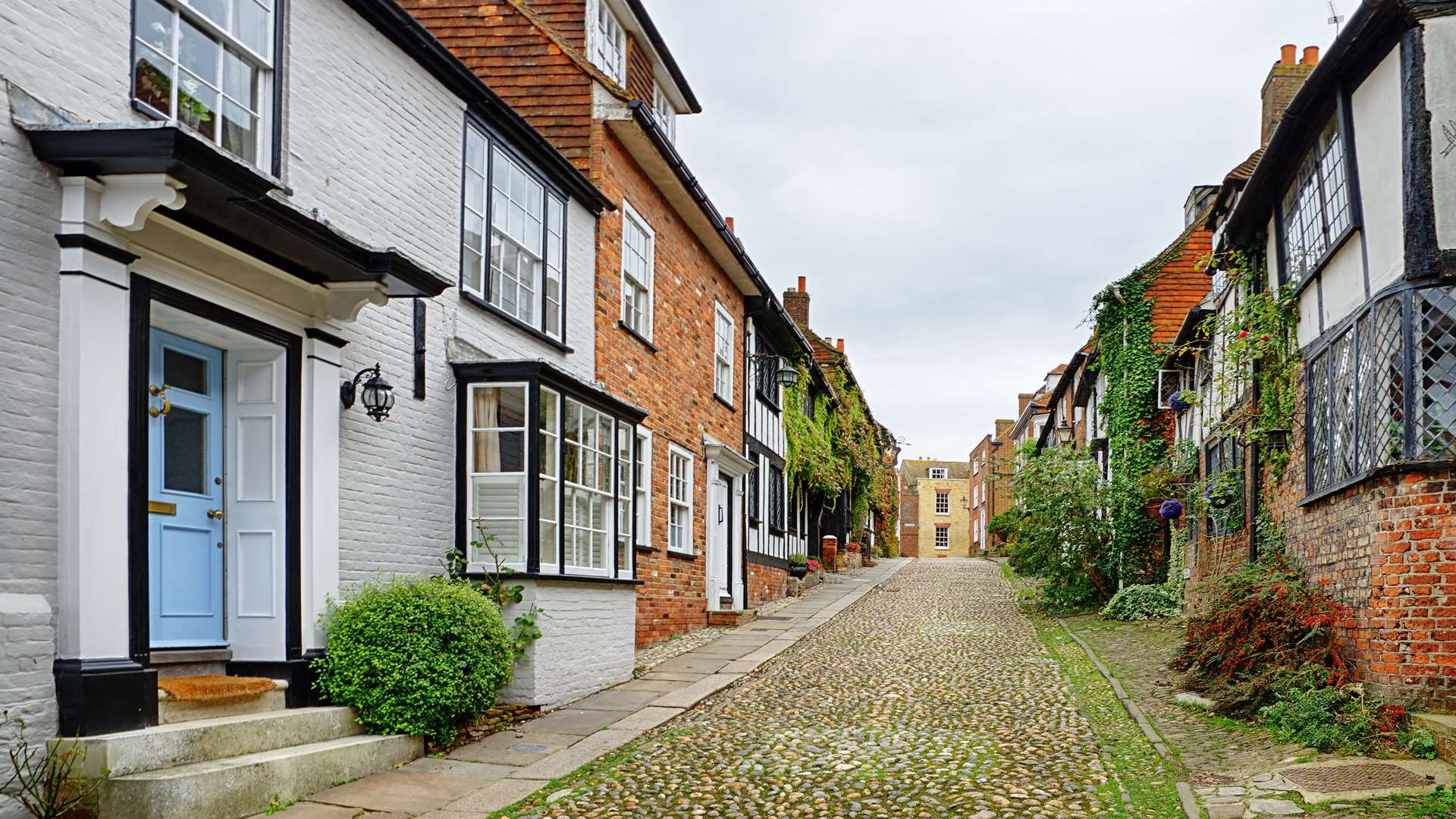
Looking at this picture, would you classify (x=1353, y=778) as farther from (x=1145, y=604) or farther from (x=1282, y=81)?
(x=1282, y=81)

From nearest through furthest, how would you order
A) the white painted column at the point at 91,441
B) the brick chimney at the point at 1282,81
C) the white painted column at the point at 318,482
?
the white painted column at the point at 91,441 < the white painted column at the point at 318,482 < the brick chimney at the point at 1282,81

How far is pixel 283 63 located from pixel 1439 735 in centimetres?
890

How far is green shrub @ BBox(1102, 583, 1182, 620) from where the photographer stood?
18031mm

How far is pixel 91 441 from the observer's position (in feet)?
20.3

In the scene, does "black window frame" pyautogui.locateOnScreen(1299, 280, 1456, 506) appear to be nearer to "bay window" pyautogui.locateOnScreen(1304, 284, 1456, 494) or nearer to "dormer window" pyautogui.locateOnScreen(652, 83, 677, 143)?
"bay window" pyautogui.locateOnScreen(1304, 284, 1456, 494)

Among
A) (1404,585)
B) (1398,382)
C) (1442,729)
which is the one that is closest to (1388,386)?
(1398,382)

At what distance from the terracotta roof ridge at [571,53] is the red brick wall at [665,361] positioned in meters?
0.51

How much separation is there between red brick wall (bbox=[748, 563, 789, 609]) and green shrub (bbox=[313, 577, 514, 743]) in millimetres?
12839

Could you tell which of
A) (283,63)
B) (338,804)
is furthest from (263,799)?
(283,63)

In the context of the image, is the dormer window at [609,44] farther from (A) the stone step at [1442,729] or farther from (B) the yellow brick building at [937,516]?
(B) the yellow brick building at [937,516]

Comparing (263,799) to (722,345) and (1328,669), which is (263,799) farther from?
(722,345)

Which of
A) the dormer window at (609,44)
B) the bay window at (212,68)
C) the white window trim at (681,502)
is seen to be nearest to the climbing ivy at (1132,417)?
the white window trim at (681,502)

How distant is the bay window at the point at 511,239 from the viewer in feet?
36.0

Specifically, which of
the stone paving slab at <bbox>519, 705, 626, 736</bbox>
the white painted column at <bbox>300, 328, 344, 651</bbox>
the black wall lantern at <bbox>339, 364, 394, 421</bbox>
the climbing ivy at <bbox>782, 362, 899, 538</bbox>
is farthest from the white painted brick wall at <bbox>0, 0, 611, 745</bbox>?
the climbing ivy at <bbox>782, 362, 899, 538</bbox>
